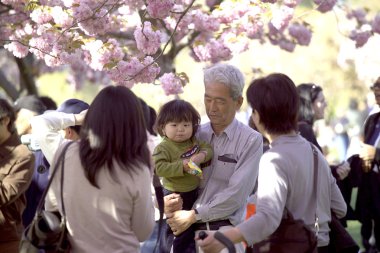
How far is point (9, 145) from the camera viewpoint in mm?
5465

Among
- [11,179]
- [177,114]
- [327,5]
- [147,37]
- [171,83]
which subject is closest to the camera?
[11,179]

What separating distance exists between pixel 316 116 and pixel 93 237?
466 centimetres

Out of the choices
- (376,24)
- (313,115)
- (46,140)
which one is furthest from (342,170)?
→ (376,24)

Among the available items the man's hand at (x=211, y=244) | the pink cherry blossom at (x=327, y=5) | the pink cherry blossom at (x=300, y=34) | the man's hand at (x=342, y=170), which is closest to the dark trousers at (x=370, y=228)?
the man's hand at (x=342, y=170)

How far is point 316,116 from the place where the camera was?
8688 millimetres

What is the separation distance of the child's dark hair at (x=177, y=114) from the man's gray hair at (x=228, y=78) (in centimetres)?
22

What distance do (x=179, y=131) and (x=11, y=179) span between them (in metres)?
1.09

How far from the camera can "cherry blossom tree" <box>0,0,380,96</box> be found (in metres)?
7.77

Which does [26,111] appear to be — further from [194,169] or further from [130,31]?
[130,31]

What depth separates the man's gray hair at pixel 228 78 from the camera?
18.4 ft

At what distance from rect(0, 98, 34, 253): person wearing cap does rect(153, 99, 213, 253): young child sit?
837 millimetres

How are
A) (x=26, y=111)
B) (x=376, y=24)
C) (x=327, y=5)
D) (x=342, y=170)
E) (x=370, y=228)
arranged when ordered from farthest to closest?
(x=376, y=24) → (x=327, y=5) → (x=370, y=228) → (x=342, y=170) → (x=26, y=111)

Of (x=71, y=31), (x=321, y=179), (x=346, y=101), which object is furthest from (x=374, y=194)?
(x=346, y=101)

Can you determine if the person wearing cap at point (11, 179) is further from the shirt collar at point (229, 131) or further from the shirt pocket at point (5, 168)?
the shirt collar at point (229, 131)
